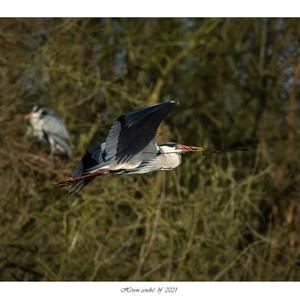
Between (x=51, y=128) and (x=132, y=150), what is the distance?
2828 millimetres

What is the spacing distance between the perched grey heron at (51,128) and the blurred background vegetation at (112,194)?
7cm

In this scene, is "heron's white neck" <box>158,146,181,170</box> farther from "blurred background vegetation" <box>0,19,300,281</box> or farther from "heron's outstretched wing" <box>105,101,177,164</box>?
"blurred background vegetation" <box>0,19,300,281</box>

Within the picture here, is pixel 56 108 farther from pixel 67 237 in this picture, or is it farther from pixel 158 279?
pixel 158 279

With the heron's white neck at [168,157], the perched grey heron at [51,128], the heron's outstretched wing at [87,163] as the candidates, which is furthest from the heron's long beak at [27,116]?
the heron's white neck at [168,157]

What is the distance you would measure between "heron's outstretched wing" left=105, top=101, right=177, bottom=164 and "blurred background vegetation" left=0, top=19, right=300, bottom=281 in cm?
200

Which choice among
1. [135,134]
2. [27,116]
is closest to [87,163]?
[135,134]

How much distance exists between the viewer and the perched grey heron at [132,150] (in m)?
3.30

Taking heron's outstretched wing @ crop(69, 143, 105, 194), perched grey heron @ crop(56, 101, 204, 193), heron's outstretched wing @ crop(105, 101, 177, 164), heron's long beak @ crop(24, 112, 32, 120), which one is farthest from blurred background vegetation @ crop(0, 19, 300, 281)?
heron's outstretched wing @ crop(105, 101, 177, 164)

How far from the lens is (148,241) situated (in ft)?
19.7

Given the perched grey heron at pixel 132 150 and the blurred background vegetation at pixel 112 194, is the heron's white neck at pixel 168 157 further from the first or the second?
the blurred background vegetation at pixel 112 194

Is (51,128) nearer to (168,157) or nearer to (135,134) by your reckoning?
(168,157)

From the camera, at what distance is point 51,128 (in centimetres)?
641
